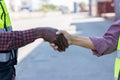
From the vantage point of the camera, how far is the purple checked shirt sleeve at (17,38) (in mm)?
2637

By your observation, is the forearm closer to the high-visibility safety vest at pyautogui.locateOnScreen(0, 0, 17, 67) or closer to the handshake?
the handshake

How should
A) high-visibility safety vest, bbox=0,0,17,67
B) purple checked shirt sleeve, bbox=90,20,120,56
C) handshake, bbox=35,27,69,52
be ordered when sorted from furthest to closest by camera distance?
1. high-visibility safety vest, bbox=0,0,17,67
2. purple checked shirt sleeve, bbox=90,20,120,56
3. handshake, bbox=35,27,69,52

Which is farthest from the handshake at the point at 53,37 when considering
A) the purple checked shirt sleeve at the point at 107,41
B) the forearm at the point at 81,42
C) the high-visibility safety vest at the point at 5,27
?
the high-visibility safety vest at the point at 5,27

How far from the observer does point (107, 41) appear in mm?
2736

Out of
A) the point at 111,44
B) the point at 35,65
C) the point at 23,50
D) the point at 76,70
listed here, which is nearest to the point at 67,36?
the point at 111,44

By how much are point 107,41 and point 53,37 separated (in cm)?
36

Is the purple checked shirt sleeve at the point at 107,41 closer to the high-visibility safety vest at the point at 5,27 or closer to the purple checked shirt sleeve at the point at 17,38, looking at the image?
the purple checked shirt sleeve at the point at 17,38

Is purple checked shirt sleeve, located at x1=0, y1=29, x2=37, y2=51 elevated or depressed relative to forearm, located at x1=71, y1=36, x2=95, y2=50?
elevated

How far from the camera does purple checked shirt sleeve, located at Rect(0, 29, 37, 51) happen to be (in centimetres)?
264

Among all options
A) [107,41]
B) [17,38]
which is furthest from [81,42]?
[17,38]

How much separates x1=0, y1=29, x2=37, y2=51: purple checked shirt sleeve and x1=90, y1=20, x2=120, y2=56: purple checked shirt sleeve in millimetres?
397

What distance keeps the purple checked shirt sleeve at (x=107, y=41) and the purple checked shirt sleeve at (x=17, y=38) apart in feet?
1.30

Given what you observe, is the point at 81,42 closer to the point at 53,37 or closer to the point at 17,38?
the point at 53,37

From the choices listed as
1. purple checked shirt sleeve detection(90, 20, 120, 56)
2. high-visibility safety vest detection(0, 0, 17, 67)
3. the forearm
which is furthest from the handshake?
high-visibility safety vest detection(0, 0, 17, 67)
